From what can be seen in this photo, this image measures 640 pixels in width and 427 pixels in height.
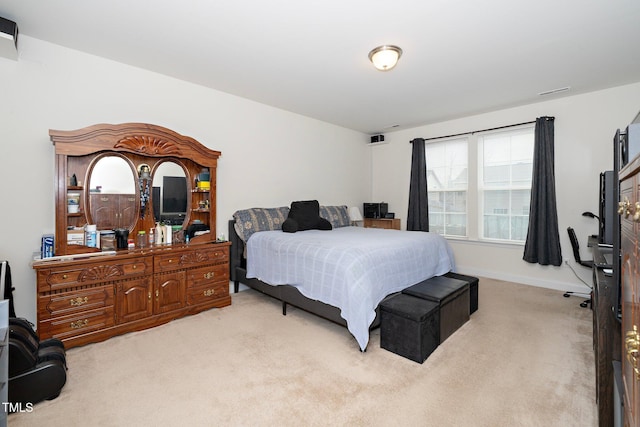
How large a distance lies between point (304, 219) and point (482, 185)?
120 inches

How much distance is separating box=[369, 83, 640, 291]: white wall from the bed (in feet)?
5.45

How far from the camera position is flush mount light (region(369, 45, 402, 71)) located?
8.63ft

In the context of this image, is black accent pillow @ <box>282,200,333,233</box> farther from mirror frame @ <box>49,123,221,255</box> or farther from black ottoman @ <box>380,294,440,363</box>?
black ottoman @ <box>380,294,440,363</box>

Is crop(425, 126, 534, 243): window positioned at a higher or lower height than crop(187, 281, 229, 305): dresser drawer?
higher

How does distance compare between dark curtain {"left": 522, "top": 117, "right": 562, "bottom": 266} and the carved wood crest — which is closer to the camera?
the carved wood crest

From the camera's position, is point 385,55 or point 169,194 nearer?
point 385,55

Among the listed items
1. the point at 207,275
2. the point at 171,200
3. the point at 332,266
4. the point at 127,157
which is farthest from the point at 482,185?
the point at 127,157

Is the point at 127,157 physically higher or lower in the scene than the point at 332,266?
higher

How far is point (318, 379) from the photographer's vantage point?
6.66 feet

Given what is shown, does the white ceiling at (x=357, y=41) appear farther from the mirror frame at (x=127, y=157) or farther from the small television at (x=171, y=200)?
the small television at (x=171, y=200)

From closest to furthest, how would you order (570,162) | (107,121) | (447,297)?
1. (447,297)
2. (107,121)
3. (570,162)

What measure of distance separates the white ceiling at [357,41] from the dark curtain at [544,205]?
60cm

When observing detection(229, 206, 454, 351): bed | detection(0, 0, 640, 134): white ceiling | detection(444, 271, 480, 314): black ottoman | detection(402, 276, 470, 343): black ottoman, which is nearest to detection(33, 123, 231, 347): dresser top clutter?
detection(229, 206, 454, 351): bed

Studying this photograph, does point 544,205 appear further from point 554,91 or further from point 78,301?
point 78,301
